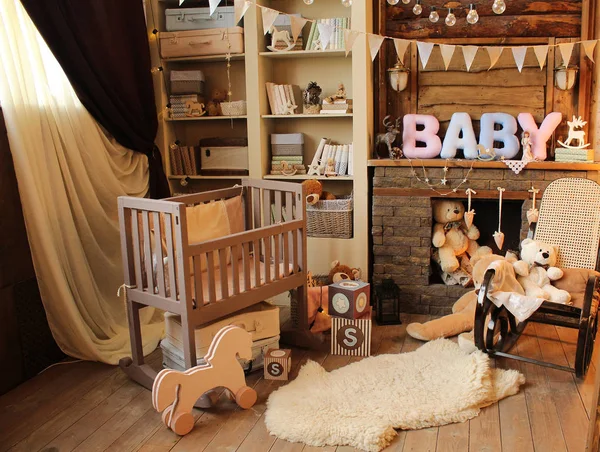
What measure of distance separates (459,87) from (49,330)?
2.63 m

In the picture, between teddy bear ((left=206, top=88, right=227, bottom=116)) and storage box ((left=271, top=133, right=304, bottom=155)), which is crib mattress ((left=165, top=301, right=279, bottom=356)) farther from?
teddy bear ((left=206, top=88, right=227, bottom=116))

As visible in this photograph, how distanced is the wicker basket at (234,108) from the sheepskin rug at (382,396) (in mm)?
1718

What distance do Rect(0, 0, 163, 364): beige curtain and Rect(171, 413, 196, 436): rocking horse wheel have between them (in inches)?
30.3

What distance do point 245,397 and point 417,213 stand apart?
5.08 feet

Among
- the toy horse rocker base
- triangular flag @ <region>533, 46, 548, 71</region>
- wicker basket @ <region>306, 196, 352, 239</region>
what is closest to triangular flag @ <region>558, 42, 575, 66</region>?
triangular flag @ <region>533, 46, 548, 71</region>

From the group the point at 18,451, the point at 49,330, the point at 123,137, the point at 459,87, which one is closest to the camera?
the point at 18,451

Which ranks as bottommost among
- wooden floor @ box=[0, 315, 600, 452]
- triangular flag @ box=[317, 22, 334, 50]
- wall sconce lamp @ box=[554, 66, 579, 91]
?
wooden floor @ box=[0, 315, 600, 452]

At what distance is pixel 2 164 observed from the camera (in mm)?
2537

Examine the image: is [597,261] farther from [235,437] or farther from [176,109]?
[176,109]

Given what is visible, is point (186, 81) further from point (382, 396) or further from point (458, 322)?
point (382, 396)

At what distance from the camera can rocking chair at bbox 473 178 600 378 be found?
2.63 metres

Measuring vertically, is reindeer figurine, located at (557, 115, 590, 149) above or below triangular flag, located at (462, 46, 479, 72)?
below

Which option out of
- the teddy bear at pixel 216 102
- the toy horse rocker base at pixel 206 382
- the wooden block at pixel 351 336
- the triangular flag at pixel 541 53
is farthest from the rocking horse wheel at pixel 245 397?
the triangular flag at pixel 541 53

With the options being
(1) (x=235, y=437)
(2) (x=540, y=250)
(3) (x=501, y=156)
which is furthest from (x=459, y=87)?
(1) (x=235, y=437)
